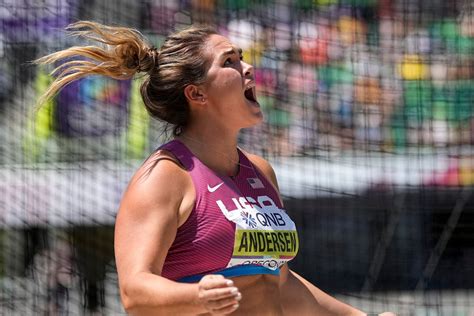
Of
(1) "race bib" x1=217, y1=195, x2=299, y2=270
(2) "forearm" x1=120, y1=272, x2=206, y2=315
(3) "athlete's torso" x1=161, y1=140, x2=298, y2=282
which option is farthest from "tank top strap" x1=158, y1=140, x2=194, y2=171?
(2) "forearm" x1=120, y1=272, x2=206, y2=315

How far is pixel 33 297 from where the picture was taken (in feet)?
17.1

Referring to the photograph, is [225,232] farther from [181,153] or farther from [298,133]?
[298,133]

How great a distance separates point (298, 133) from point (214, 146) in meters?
3.26

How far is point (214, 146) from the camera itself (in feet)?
8.48

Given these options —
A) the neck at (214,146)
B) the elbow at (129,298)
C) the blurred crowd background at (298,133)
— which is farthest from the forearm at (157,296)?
the blurred crowd background at (298,133)

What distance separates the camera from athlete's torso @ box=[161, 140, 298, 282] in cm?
237

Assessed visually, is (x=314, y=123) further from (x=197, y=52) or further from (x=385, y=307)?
(x=197, y=52)

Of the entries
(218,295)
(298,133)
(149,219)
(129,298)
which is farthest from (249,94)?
(298,133)

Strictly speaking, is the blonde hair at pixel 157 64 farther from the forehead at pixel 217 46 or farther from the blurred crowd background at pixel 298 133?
the blurred crowd background at pixel 298 133

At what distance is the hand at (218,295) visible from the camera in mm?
1938

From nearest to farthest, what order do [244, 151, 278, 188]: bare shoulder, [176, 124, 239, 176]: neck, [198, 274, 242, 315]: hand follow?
[198, 274, 242, 315]: hand, [176, 124, 239, 176]: neck, [244, 151, 278, 188]: bare shoulder

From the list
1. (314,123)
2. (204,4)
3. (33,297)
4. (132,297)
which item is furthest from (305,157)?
(132,297)

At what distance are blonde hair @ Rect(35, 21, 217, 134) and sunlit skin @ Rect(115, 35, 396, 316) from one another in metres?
0.03

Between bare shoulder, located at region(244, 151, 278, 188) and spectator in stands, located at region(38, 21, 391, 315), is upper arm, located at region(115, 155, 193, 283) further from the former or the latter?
bare shoulder, located at region(244, 151, 278, 188)
